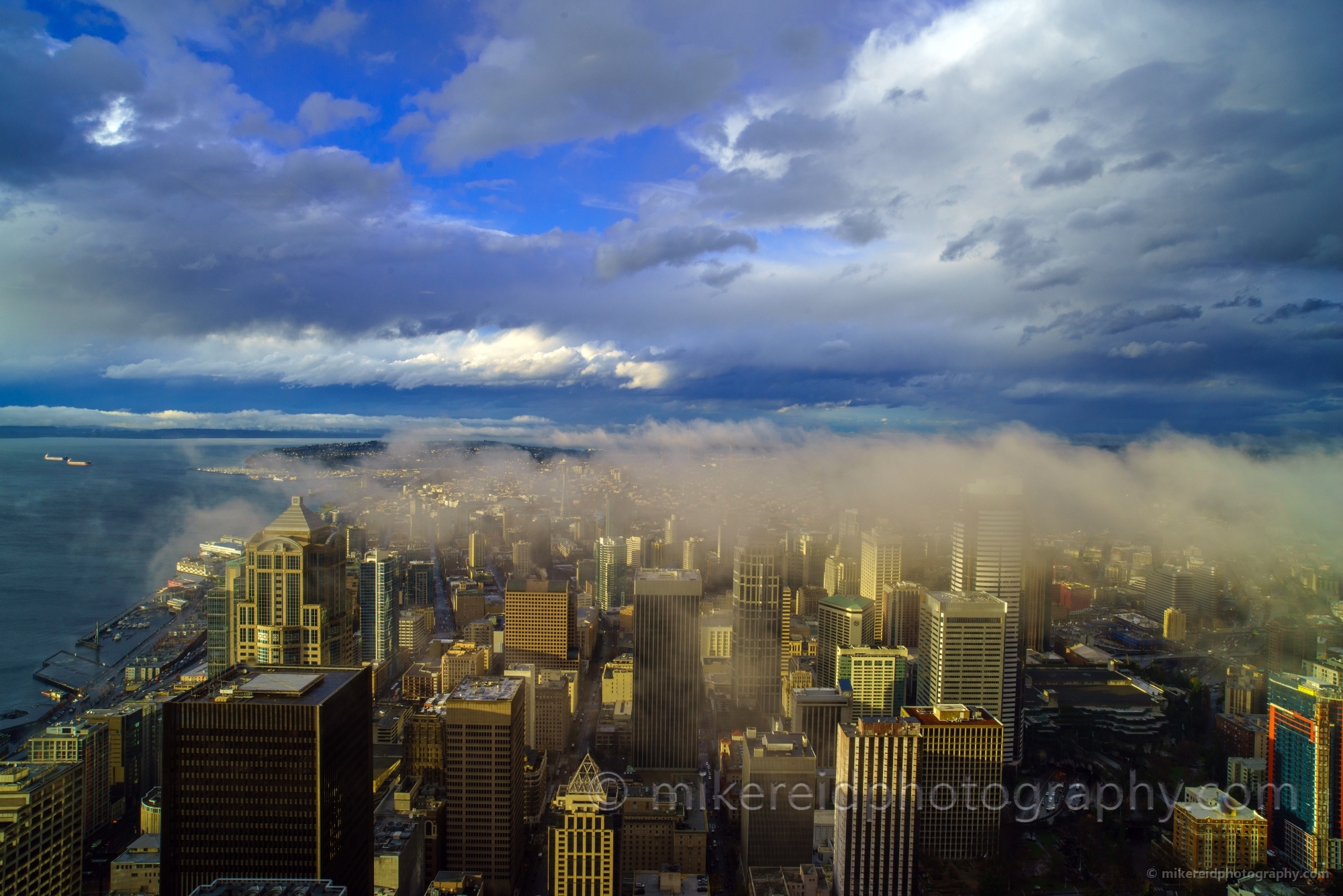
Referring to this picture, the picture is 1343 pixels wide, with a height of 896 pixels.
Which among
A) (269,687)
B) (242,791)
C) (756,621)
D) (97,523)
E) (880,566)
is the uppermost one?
(97,523)

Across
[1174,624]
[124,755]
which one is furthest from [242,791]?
[1174,624]

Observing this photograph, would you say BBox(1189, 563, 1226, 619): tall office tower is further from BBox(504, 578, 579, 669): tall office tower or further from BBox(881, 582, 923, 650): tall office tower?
BBox(504, 578, 579, 669): tall office tower

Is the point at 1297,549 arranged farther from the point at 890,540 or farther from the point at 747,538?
the point at 747,538

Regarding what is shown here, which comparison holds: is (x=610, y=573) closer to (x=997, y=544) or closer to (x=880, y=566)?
(x=880, y=566)

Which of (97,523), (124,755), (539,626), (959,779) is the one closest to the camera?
(959,779)

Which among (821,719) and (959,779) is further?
(821,719)
